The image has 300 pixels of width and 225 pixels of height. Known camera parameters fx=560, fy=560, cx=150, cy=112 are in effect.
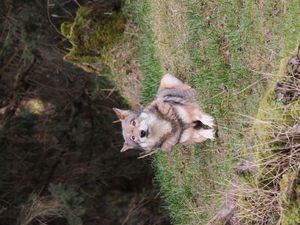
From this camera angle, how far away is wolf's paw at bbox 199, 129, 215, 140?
6296 mm

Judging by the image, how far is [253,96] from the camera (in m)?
5.38

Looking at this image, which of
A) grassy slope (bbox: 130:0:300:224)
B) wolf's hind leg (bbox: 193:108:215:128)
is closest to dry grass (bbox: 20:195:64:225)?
grassy slope (bbox: 130:0:300:224)

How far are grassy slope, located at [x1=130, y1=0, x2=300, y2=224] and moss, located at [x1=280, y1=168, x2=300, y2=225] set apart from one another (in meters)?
0.69

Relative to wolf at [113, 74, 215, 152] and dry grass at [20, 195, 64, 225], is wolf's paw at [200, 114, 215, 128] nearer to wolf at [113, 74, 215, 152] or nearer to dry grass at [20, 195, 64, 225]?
wolf at [113, 74, 215, 152]

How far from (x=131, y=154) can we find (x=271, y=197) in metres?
7.43

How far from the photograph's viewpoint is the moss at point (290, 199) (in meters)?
3.78

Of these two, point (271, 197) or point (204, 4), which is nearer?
point (271, 197)

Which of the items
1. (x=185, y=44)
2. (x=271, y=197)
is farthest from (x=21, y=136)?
(x=271, y=197)

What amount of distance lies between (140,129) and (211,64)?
1078mm

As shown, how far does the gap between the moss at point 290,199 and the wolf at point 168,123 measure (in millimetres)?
2293

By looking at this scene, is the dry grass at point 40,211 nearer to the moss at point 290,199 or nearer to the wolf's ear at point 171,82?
the wolf's ear at point 171,82

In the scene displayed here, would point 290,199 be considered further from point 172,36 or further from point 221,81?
point 172,36

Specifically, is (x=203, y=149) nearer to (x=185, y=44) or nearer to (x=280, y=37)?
(x=185, y=44)

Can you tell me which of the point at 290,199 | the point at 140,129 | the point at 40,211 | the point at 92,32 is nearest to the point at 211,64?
the point at 140,129
